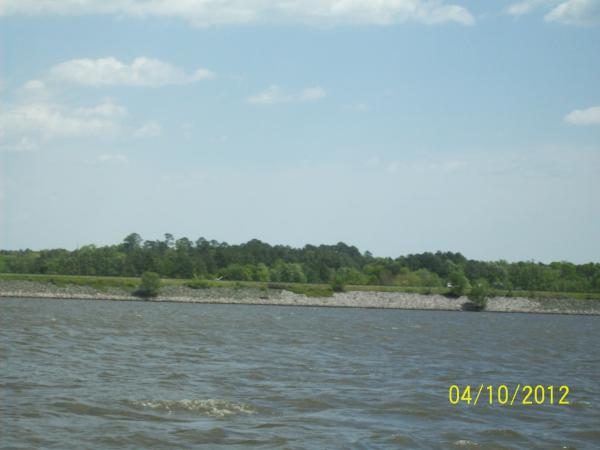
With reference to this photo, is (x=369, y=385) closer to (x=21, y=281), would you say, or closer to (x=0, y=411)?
(x=0, y=411)

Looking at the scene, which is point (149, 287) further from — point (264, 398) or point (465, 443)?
point (465, 443)

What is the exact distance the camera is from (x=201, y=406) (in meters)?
19.4

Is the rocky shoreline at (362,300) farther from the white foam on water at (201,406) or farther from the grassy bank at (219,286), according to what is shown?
the white foam on water at (201,406)

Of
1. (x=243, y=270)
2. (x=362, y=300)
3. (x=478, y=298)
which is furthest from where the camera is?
(x=243, y=270)

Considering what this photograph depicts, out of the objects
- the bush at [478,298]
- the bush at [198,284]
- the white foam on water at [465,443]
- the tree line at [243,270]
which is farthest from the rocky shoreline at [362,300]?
the white foam on water at [465,443]

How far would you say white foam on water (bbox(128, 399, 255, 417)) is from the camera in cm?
1886

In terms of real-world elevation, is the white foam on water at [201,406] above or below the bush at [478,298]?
below

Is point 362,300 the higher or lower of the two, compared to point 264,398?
higher

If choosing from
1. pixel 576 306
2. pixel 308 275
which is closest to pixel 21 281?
pixel 308 275

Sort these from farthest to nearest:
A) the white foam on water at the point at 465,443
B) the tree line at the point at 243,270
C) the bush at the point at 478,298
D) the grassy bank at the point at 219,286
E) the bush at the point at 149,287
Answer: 1. the tree line at the point at 243,270
2. the bush at the point at 478,298
3. the bush at the point at 149,287
4. the grassy bank at the point at 219,286
5. the white foam on water at the point at 465,443

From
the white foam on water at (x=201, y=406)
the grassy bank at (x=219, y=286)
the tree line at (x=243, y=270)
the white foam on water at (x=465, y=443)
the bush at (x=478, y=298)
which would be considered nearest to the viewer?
the white foam on water at (x=465, y=443)

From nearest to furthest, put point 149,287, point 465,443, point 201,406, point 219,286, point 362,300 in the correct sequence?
1. point 465,443
2. point 201,406
3. point 149,287
4. point 362,300
5. point 219,286

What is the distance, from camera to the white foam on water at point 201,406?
1886 centimetres

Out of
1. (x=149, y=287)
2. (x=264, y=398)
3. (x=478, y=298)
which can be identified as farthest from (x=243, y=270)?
(x=264, y=398)
